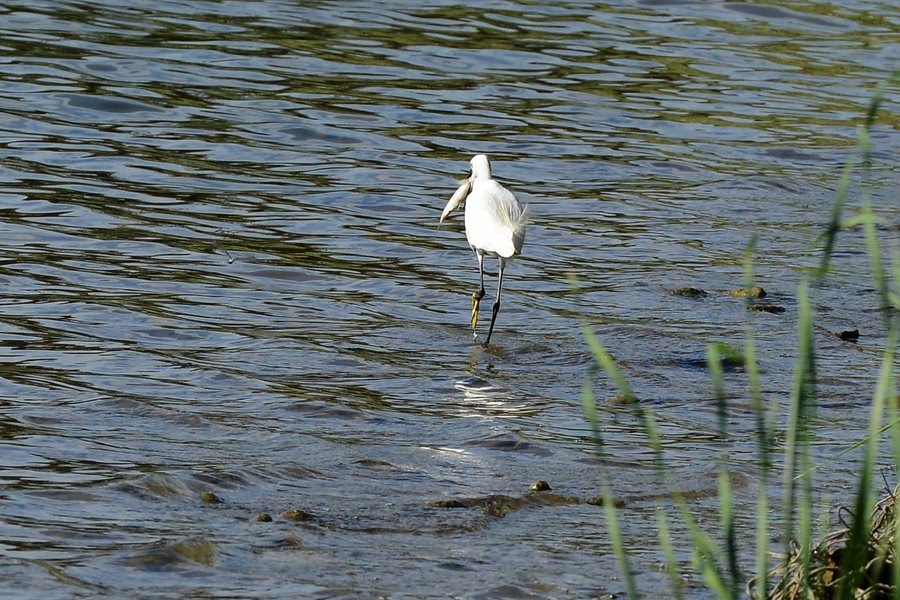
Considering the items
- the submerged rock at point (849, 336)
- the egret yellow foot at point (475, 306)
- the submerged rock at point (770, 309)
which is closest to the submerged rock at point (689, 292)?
the submerged rock at point (770, 309)

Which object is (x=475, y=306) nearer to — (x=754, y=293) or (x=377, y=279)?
(x=377, y=279)

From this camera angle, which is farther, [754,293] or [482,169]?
[482,169]

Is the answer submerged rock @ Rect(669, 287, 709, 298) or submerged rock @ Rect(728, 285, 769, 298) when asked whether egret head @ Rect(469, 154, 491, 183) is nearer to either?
submerged rock @ Rect(669, 287, 709, 298)

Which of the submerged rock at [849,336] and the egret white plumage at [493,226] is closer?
the submerged rock at [849,336]

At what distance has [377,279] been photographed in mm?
7582

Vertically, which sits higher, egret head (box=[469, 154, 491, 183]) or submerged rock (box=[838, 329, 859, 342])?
egret head (box=[469, 154, 491, 183])

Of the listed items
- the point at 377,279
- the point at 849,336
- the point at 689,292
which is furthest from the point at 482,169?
the point at 849,336

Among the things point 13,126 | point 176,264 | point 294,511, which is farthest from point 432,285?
point 13,126

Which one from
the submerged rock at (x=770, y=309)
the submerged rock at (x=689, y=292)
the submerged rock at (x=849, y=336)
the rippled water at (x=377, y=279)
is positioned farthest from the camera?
the submerged rock at (x=689, y=292)

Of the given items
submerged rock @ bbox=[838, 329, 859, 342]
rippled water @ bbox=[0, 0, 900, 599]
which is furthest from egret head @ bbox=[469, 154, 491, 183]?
submerged rock @ bbox=[838, 329, 859, 342]

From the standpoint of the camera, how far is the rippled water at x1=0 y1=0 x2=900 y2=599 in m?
4.01

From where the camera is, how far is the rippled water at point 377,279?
4012mm

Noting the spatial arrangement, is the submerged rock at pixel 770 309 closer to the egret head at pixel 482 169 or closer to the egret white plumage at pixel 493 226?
the egret white plumage at pixel 493 226

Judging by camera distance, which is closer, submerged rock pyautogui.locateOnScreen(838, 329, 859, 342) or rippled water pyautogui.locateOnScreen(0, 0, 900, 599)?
rippled water pyautogui.locateOnScreen(0, 0, 900, 599)
